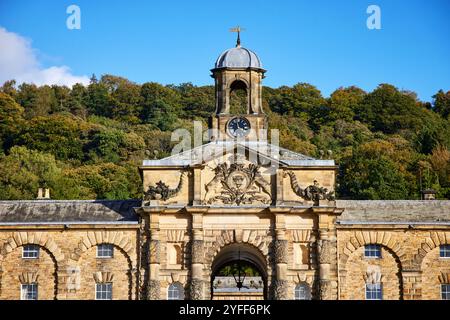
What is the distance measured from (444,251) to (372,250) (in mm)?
3627

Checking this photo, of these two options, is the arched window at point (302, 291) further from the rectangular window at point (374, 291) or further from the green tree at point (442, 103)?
the green tree at point (442, 103)

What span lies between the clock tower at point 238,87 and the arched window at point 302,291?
8358 mm

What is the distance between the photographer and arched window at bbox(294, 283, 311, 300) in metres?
53.7

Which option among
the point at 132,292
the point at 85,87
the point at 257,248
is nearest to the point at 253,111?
the point at 257,248

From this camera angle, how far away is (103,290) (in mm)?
54531

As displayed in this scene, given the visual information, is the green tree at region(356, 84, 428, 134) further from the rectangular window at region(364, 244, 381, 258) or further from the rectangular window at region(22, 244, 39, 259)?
the rectangular window at region(22, 244, 39, 259)

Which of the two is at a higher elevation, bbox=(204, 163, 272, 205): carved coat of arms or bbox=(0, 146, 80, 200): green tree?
bbox=(0, 146, 80, 200): green tree

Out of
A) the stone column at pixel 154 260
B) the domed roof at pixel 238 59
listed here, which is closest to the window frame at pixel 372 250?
the stone column at pixel 154 260

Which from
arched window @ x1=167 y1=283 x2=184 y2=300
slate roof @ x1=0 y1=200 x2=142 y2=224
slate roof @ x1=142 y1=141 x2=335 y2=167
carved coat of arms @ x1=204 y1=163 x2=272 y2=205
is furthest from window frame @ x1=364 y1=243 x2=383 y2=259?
slate roof @ x1=0 y1=200 x2=142 y2=224

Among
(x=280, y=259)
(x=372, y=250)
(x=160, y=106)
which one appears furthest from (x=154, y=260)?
(x=160, y=106)

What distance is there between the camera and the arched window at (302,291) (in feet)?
176

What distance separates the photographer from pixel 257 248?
54375 millimetres

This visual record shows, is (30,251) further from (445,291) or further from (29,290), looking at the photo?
(445,291)

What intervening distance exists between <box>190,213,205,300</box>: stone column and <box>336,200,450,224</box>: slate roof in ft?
22.9
